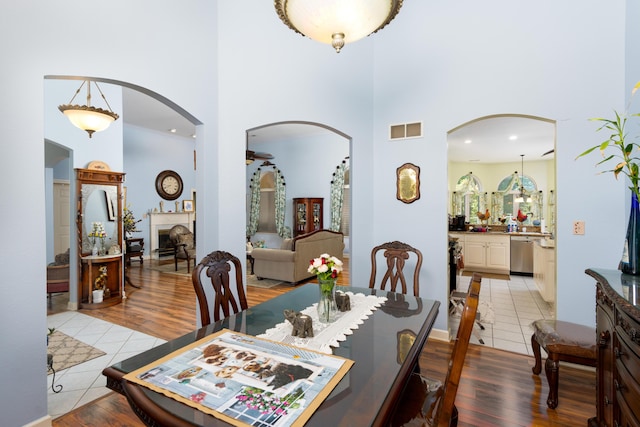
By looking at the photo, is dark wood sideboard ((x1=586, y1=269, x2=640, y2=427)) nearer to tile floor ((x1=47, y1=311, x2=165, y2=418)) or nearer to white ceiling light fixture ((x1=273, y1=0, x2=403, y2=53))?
white ceiling light fixture ((x1=273, y1=0, x2=403, y2=53))

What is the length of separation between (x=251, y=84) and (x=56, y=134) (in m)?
3.25

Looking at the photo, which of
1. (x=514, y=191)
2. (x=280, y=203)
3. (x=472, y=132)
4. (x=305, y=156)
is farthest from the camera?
(x=514, y=191)

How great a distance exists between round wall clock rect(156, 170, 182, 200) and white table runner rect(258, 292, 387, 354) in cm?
779

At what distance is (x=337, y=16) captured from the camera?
1.50 meters

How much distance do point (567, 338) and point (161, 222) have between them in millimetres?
8664

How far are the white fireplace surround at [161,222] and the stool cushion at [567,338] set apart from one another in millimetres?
8105

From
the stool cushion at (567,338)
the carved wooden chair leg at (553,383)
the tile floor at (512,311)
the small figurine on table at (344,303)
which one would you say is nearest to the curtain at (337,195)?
the tile floor at (512,311)

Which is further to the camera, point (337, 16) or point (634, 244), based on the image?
point (634, 244)

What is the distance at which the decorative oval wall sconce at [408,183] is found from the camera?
3551mm

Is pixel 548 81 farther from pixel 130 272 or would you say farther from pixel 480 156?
pixel 130 272

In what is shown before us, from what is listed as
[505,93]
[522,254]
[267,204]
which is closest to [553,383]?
[505,93]

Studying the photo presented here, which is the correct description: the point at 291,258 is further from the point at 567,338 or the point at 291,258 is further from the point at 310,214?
the point at 567,338

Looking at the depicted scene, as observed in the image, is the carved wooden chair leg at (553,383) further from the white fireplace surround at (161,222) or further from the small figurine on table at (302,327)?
the white fireplace surround at (161,222)

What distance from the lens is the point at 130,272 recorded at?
269 inches
